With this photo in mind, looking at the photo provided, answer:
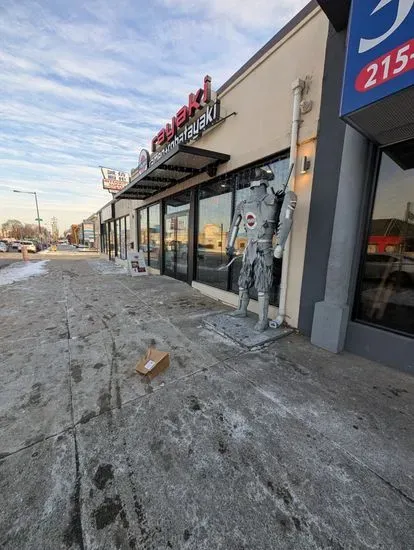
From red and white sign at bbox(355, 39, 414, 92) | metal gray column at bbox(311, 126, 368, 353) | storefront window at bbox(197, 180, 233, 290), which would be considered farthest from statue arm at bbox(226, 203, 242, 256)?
red and white sign at bbox(355, 39, 414, 92)

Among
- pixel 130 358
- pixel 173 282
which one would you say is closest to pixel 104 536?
pixel 130 358

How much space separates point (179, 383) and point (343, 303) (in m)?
2.26

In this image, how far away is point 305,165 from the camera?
11.0ft

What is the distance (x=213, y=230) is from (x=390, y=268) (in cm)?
373

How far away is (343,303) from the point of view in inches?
120

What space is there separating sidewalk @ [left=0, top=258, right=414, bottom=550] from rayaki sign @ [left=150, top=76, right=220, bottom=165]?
16.2 feet

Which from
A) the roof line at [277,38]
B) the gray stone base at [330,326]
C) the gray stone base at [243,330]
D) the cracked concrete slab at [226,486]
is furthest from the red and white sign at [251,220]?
the roof line at [277,38]

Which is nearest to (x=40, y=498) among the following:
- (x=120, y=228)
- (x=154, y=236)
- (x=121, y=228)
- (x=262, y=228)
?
(x=262, y=228)

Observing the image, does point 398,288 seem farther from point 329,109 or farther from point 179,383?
point 179,383

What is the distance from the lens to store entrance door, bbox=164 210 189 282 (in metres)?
7.34

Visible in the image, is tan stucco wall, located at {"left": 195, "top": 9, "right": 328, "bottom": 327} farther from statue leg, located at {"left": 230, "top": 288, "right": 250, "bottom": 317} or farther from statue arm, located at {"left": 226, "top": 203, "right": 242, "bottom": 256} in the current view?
statue arm, located at {"left": 226, "top": 203, "right": 242, "bottom": 256}

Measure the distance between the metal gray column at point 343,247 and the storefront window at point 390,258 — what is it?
195 millimetres

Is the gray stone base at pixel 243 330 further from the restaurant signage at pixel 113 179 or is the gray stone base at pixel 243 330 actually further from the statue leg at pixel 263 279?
the restaurant signage at pixel 113 179

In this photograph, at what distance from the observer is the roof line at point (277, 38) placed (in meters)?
3.25
